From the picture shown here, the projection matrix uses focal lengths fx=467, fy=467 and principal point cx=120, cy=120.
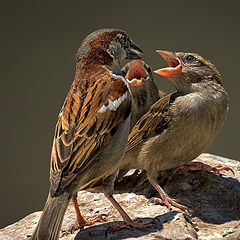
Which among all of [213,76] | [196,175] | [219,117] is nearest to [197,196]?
[196,175]

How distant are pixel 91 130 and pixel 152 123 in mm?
1034

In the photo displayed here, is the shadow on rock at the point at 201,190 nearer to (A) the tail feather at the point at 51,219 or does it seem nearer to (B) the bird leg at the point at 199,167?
(B) the bird leg at the point at 199,167

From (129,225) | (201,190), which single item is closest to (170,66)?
(201,190)

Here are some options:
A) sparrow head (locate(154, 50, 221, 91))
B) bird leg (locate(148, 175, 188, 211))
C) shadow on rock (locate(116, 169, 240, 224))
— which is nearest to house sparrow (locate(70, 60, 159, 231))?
sparrow head (locate(154, 50, 221, 91))

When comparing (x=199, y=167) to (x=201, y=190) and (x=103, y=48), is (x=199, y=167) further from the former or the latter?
(x=103, y=48)

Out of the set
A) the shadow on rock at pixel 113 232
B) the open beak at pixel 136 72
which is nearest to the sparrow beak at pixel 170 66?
the open beak at pixel 136 72

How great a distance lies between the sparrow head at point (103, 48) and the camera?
11.6ft

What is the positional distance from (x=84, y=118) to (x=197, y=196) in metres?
1.43

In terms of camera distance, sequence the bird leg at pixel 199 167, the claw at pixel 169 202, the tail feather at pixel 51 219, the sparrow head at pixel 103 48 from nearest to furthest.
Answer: the tail feather at pixel 51 219, the sparrow head at pixel 103 48, the claw at pixel 169 202, the bird leg at pixel 199 167

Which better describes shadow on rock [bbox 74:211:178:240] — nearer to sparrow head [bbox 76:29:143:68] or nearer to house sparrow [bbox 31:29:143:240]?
house sparrow [bbox 31:29:143:240]

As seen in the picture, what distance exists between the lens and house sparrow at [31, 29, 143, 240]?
302 centimetres

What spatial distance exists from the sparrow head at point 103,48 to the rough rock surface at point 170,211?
1216mm

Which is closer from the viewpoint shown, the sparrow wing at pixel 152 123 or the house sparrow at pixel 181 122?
the house sparrow at pixel 181 122

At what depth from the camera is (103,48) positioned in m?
3.56
